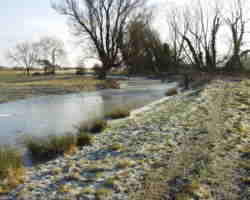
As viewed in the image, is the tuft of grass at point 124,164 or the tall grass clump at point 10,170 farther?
A: the tuft of grass at point 124,164

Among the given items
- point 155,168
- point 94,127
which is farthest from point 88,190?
point 94,127

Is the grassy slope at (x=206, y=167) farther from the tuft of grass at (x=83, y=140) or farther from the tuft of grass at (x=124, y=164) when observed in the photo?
the tuft of grass at (x=83, y=140)

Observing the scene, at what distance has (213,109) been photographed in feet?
25.4

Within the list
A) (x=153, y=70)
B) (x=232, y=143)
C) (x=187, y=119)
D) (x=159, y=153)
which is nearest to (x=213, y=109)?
(x=187, y=119)

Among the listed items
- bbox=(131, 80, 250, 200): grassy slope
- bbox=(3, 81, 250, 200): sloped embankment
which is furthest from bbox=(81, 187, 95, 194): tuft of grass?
bbox=(131, 80, 250, 200): grassy slope

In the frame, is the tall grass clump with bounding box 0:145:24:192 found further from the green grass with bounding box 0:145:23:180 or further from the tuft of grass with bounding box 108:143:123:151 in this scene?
the tuft of grass with bounding box 108:143:123:151

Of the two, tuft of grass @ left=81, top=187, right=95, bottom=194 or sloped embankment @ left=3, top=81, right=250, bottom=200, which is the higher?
sloped embankment @ left=3, top=81, right=250, bottom=200

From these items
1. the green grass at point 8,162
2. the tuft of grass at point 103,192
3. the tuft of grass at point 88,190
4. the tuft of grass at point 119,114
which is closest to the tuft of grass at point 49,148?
the green grass at point 8,162

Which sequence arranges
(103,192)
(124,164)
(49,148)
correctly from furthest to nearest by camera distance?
(49,148) < (124,164) < (103,192)

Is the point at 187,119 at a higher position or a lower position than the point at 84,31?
lower

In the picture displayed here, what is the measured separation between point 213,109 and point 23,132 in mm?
5946

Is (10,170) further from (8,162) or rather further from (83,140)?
(83,140)

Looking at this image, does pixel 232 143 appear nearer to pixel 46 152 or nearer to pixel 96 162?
pixel 96 162

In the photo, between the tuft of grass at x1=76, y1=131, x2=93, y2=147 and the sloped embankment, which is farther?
the tuft of grass at x1=76, y1=131, x2=93, y2=147
